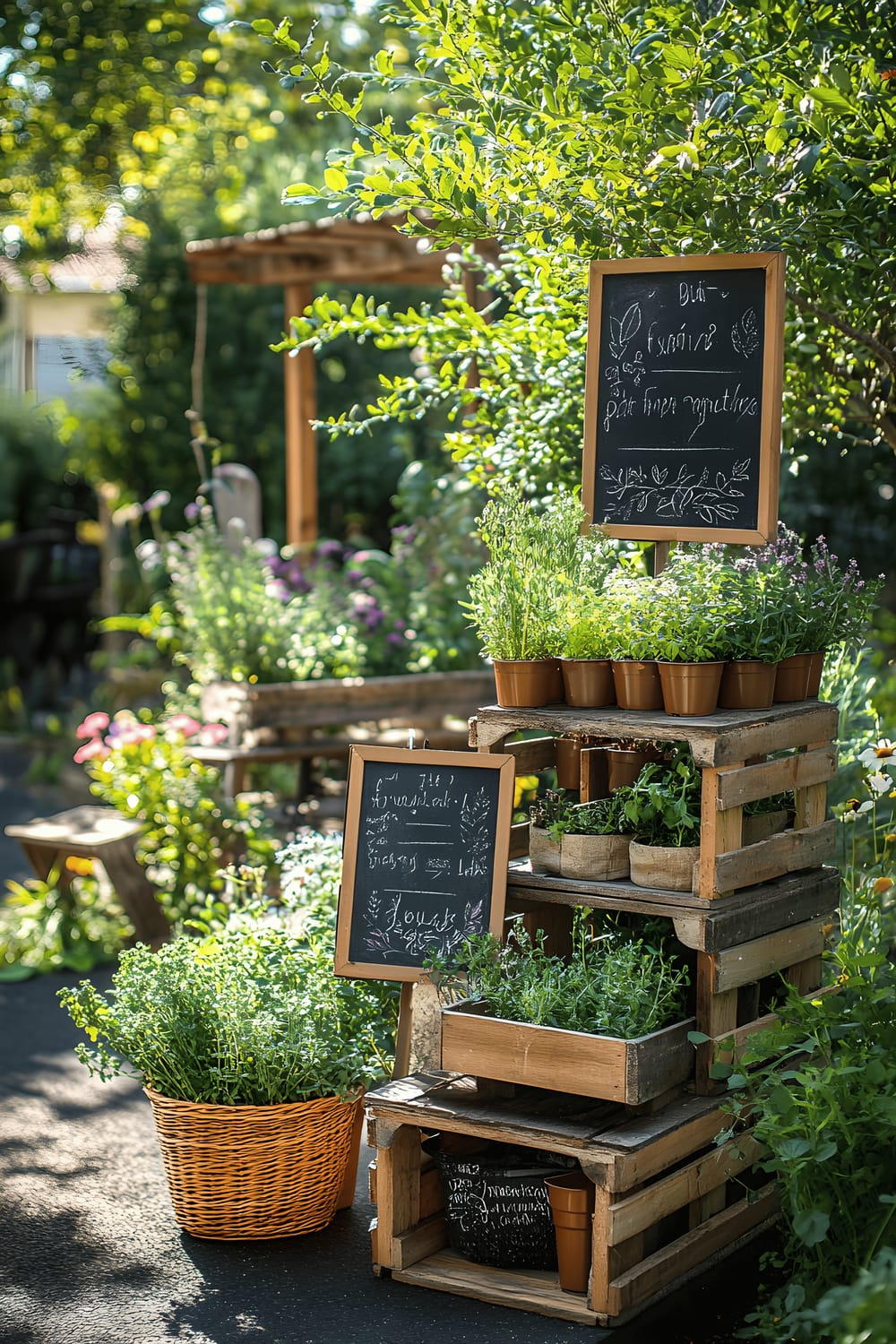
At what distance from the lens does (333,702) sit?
579 cm

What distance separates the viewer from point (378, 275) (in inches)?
281

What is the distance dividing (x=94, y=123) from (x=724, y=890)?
29.6 feet

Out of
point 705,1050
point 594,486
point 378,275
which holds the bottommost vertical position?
point 705,1050

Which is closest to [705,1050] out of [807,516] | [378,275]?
[378,275]

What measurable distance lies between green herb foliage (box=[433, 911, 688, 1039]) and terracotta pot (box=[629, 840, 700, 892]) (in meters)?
0.14

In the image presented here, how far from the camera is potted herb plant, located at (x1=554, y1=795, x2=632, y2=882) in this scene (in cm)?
302

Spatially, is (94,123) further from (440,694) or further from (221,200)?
(440,694)

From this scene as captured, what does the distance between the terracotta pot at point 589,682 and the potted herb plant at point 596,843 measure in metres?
0.20

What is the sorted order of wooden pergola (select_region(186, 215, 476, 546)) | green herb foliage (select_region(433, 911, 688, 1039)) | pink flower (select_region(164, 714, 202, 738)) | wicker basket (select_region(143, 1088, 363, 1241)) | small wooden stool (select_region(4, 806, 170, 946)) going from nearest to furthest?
green herb foliage (select_region(433, 911, 688, 1039)) < wicker basket (select_region(143, 1088, 363, 1241)) < small wooden stool (select_region(4, 806, 170, 946)) < pink flower (select_region(164, 714, 202, 738)) < wooden pergola (select_region(186, 215, 476, 546))

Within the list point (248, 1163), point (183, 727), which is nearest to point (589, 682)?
point (248, 1163)

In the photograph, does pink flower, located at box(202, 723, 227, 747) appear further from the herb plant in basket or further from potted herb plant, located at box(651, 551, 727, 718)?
potted herb plant, located at box(651, 551, 727, 718)

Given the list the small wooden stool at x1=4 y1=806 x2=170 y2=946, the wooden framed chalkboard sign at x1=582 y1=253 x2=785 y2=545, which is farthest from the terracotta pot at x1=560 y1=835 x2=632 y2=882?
the small wooden stool at x1=4 y1=806 x2=170 y2=946

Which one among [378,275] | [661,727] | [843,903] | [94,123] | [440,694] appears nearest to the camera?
[661,727]

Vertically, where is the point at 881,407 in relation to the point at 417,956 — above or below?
above
